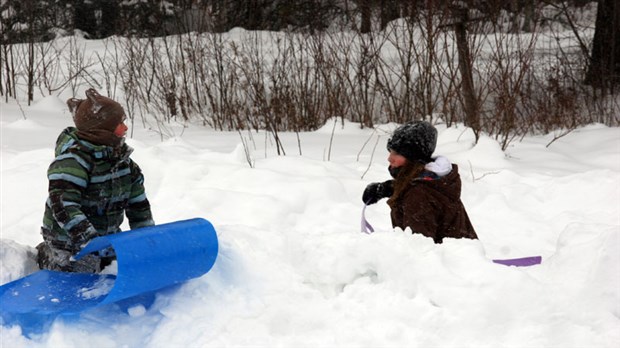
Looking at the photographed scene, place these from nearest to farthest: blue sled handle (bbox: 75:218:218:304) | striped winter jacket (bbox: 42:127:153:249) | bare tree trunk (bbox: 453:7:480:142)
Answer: blue sled handle (bbox: 75:218:218:304)
striped winter jacket (bbox: 42:127:153:249)
bare tree trunk (bbox: 453:7:480:142)

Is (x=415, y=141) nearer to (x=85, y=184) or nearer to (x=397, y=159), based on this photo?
(x=397, y=159)

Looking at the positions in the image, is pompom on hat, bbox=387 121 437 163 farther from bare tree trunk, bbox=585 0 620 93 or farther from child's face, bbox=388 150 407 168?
bare tree trunk, bbox=585 0 620 93

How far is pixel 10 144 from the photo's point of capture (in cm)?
594

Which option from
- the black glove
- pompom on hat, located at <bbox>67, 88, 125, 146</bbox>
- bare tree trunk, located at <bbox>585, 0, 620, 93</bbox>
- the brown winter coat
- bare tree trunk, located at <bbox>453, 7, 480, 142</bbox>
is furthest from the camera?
bare tree trunk, located at <bbox>585, 0, 620, 93</bbox>

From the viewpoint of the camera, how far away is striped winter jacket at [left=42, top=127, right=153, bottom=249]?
2.63 meters

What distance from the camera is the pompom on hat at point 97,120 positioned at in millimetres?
2779

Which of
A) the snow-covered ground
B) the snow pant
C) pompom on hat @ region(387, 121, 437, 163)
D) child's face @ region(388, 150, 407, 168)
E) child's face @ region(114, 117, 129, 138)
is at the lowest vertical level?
the snow pant

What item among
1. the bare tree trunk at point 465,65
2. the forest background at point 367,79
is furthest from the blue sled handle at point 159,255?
the bare tree trunk at point 465,65

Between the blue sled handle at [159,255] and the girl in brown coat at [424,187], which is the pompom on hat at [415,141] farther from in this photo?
the blue sled handle at [159,255]

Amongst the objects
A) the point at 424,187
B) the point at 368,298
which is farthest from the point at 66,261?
the point at 424,187

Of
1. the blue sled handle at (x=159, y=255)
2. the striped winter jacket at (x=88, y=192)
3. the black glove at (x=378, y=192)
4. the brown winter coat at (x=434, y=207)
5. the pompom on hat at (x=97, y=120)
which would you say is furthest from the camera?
the black glove at (x=378, y=192)

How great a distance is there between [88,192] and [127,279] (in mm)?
912

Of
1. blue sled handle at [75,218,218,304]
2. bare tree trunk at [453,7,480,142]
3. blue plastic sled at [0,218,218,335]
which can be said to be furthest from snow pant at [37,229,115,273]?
bare tree trunk at [453,7,480,142]

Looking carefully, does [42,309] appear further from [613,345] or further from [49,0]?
[49,0]
